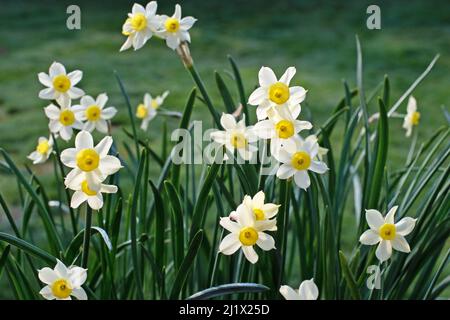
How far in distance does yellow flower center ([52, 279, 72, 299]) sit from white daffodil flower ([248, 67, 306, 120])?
36 centimetres

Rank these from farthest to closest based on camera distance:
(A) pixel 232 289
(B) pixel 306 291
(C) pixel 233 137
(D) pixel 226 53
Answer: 1. (D) pixel 226 53
2. (C) pixel 233 137
3. (A) pixel 232 289
4. (B) pixel 306 291

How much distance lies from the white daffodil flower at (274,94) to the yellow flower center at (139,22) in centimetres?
30

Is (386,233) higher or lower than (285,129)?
lower

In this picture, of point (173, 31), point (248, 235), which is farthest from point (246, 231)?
point (173, 31)

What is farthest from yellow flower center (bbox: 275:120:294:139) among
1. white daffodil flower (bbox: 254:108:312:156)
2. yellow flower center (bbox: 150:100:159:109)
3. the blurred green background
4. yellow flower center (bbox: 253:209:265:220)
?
the blurred green background

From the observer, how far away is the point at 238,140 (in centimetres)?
116

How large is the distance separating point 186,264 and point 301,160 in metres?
0.26

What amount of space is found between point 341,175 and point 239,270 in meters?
0.30

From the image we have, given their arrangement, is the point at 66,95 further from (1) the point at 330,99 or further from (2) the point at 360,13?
(2) the point at 360,13

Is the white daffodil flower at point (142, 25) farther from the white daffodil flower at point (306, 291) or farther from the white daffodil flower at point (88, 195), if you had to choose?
the white daffodil flower at point (306, 291)

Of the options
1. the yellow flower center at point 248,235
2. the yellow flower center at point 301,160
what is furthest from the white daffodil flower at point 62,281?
the yellow flower center at point 301,160

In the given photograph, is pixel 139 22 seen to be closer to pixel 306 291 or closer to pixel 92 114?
pixel 92 114

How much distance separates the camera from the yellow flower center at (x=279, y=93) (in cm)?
103
